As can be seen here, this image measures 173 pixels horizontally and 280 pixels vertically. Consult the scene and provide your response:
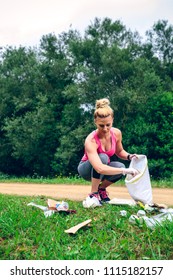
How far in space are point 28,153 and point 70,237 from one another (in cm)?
2552

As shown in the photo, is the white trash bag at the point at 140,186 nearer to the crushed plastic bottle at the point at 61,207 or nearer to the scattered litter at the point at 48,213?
the crushed plastic bottle at the point at 61,207

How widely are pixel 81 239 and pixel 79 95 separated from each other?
23.1 metres

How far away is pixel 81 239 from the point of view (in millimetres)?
4254

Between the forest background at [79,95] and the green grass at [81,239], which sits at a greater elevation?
the forest background at [79,95]

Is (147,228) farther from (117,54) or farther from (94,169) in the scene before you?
(117,54)

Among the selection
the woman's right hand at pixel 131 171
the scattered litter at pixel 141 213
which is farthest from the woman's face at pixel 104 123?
the scattered litter at pixel 141 213

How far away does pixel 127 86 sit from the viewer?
2564 centimetres

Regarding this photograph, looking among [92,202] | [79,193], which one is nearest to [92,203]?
[92,202]

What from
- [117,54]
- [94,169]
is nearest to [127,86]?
[117,54]

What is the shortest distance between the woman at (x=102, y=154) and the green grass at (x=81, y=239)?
65 cm

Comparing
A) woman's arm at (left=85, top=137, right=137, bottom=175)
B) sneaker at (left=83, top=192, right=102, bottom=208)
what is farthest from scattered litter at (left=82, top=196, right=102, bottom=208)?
woman's arm at (left=85, top=137, right=137, bottom=175)

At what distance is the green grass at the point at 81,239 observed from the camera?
381 centimetres

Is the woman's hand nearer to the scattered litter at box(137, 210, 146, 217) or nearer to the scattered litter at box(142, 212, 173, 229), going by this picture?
the scattered litter at box(137, 210, 146, 217)

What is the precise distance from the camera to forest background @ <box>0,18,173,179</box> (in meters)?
25.6
